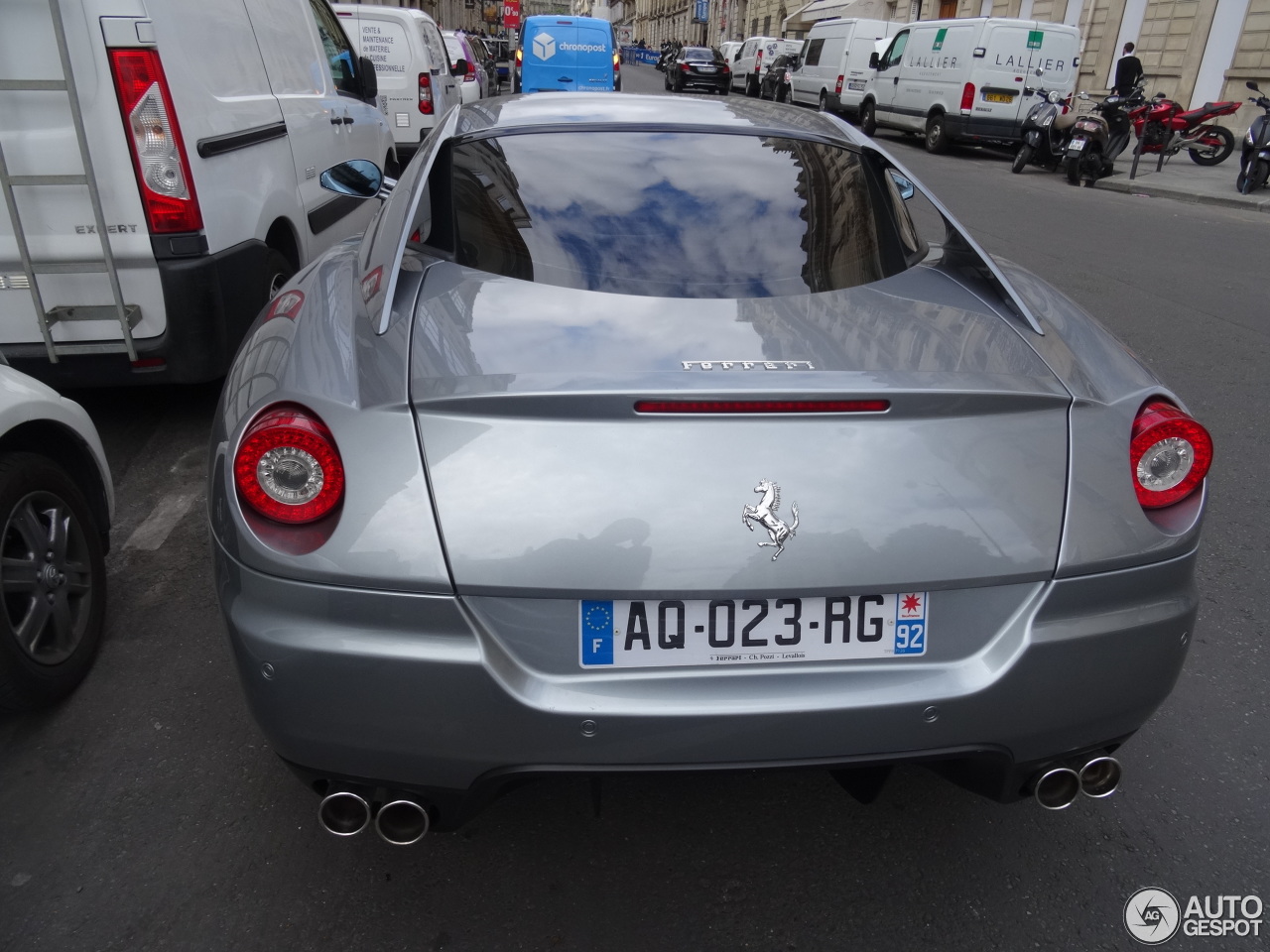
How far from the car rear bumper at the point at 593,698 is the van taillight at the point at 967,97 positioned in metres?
18.5

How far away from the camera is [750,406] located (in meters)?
1.74

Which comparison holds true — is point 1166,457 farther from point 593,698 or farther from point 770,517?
point 593,698

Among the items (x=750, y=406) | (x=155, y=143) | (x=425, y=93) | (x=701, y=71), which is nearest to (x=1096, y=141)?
(x=425, y=93)

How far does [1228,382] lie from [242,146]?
5142mm

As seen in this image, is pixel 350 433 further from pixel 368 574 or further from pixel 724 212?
pixel 724 212

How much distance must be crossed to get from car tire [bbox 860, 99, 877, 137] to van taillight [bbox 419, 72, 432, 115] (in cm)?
1354

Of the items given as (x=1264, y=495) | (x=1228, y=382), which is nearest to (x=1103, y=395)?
(x=1264, y=495)

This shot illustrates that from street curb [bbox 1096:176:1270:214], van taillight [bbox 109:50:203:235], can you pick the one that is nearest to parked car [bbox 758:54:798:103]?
street curb [bbox 1096:176:1270:214]

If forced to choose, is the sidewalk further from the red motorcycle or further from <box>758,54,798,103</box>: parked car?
<box>758,54,798,103</box>: parked car

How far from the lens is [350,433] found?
5.68ft

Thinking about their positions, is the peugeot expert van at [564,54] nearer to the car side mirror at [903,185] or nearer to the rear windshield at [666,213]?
the car side mirror at [903,185]

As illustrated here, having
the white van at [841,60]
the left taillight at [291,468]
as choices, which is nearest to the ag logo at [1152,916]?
the left taillight at [291,468]

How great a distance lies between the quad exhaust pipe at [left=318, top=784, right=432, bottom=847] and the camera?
1828mm

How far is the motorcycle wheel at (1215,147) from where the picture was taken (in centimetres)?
1720
